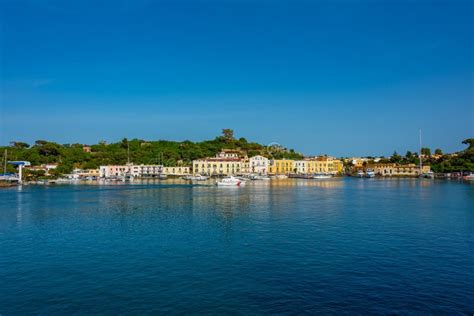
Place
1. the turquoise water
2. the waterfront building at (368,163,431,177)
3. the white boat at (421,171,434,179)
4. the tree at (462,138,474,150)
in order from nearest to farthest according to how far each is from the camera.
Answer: the turquoise water, the tree at (462,138,474,150), the white boat at (421,171,434,179), the waterfront building at (368,163,431,177)

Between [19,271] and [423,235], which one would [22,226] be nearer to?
[19,271]

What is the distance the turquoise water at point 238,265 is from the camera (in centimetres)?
1008

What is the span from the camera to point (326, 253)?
14.9 metres

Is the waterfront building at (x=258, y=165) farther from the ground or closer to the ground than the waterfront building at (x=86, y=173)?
farther from the ground

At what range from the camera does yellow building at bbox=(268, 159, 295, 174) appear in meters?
109

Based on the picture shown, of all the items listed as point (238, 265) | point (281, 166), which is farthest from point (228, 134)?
point (238, 265)

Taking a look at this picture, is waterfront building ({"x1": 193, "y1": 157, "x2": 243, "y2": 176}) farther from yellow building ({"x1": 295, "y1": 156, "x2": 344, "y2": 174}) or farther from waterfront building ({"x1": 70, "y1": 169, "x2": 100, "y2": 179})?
waterfront building ({"x1": 70, "y1": 169, "x2": 100, "y2": 179})

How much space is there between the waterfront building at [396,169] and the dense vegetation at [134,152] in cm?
2503

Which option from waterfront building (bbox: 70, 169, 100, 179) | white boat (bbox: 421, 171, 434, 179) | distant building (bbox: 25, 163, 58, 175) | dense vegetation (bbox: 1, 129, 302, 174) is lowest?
white boat (bbox: 421, 171, 434, 179)

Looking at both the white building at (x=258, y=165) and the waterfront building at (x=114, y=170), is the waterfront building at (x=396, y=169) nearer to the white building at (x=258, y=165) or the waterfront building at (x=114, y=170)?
the white building at (x=258, y=165)

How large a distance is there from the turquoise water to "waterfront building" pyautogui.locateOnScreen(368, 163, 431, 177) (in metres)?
99.4

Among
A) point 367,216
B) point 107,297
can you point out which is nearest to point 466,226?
point 367,216

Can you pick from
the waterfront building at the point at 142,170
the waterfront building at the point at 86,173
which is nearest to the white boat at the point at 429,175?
the waterfront building at the point at 142,170

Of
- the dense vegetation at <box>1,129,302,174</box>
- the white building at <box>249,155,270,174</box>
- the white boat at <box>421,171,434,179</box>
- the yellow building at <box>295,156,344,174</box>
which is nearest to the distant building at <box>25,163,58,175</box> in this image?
the dense vegetation at <box>1,129,302,174</box>
